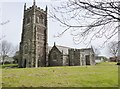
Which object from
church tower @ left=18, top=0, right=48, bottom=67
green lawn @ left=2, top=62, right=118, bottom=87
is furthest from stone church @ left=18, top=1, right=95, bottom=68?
green lawn @ left=2, top=62, right=118, bottom=87

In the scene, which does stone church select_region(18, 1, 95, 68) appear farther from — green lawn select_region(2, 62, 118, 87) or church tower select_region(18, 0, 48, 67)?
green lawn select_region(2, 62, 118, 87)

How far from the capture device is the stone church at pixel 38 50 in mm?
50406

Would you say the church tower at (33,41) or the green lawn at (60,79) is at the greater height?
the church tower at (33,41)

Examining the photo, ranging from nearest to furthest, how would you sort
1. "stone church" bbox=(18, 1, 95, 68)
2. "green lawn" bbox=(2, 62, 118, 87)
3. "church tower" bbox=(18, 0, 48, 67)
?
"green lawn" bbox=(2, 62, 118, 87) → "church tower" bbox=(18, 0, 48, 67) → "stone church" bbox=(18, 1, 95, 68)

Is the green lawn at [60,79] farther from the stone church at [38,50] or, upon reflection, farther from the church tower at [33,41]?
the stone church at [38,50]

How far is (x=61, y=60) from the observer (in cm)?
5131

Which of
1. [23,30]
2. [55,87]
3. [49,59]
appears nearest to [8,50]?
[23,30]

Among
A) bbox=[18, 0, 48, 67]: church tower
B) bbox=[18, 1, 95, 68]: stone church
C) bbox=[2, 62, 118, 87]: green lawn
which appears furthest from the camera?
bbox=[18, 1, 95, 68]: stone church

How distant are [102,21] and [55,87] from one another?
8486mm

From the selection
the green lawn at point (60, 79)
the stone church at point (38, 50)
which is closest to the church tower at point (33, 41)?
the stone church at point (38, 50)

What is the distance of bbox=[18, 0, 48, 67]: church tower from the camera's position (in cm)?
4988

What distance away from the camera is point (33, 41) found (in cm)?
5041

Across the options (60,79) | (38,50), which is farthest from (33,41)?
(60,79)

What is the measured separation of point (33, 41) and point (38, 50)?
3.22 metres
